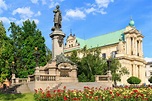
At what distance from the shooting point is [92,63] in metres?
40.9

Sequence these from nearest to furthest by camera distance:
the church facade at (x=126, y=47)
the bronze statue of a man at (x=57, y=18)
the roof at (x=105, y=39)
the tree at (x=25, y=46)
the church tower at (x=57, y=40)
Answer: the church tower at (x=57, y=40)
the bronze statue of a man at (x=57, y=18)
the tree at (x=25, y=46)
the church facade at (x=126, y=47)
the roof at (x=105, y=39)

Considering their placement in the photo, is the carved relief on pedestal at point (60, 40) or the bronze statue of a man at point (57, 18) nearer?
the carved relief on pedestal at point (60, 40)

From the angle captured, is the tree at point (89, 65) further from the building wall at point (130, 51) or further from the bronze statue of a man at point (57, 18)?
the building wall at point (130, 51)

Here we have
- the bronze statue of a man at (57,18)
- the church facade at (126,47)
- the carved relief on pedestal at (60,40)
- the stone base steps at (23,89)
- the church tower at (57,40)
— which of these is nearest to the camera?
the stone base steps at (23,89)

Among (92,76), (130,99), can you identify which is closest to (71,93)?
(130,99)

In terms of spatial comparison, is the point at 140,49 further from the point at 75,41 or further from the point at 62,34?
the point at 62,34

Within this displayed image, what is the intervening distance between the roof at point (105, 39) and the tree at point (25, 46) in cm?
3075

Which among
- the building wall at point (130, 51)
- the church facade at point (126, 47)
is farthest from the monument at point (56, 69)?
the building wall at point (130, 51)

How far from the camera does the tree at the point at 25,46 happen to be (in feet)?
145

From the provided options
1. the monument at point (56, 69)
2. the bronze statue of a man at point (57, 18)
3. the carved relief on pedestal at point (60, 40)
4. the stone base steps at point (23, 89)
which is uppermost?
the bronze statue of a man at point (57, 18)

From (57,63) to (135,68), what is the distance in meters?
50.6

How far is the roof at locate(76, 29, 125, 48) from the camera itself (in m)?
78.6

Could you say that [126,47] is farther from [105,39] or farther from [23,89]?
[23,89]

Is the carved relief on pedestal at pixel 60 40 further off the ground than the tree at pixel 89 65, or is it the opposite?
the carved relief on pedestal at pixel 60 40
